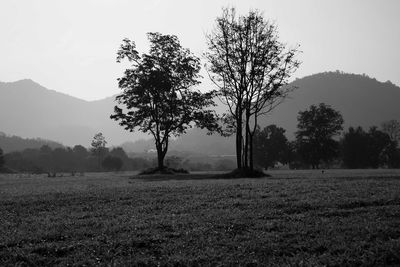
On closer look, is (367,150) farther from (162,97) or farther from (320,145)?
(162,97)

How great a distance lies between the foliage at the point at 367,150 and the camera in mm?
124500

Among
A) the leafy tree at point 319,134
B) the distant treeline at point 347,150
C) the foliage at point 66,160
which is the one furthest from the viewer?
the foliage at point 66,160

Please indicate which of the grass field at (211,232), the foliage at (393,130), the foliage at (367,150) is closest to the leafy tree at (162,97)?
the grass field at (211,232)

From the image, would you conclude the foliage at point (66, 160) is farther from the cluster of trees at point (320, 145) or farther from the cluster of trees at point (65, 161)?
the cluster of trees at point (320, 145)

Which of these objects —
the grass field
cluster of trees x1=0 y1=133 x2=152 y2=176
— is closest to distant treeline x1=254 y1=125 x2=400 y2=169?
cluster of trees x1=0 y1=133 x2=152 y2=176

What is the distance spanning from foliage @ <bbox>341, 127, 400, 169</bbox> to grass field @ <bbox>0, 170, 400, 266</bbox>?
111m

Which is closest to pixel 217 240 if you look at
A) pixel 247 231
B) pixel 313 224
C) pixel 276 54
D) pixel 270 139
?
pixel 247 231

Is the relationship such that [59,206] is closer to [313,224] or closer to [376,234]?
[313,224]

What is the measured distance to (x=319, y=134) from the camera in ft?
364

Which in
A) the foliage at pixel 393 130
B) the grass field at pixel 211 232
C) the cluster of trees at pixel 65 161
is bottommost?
the grass field at pixel 211 232

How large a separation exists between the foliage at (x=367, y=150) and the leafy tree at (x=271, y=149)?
19.1 meters

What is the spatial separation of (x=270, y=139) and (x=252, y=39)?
2980 inches

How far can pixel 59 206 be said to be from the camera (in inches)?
814

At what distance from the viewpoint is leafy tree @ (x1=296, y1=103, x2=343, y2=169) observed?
357 ft
